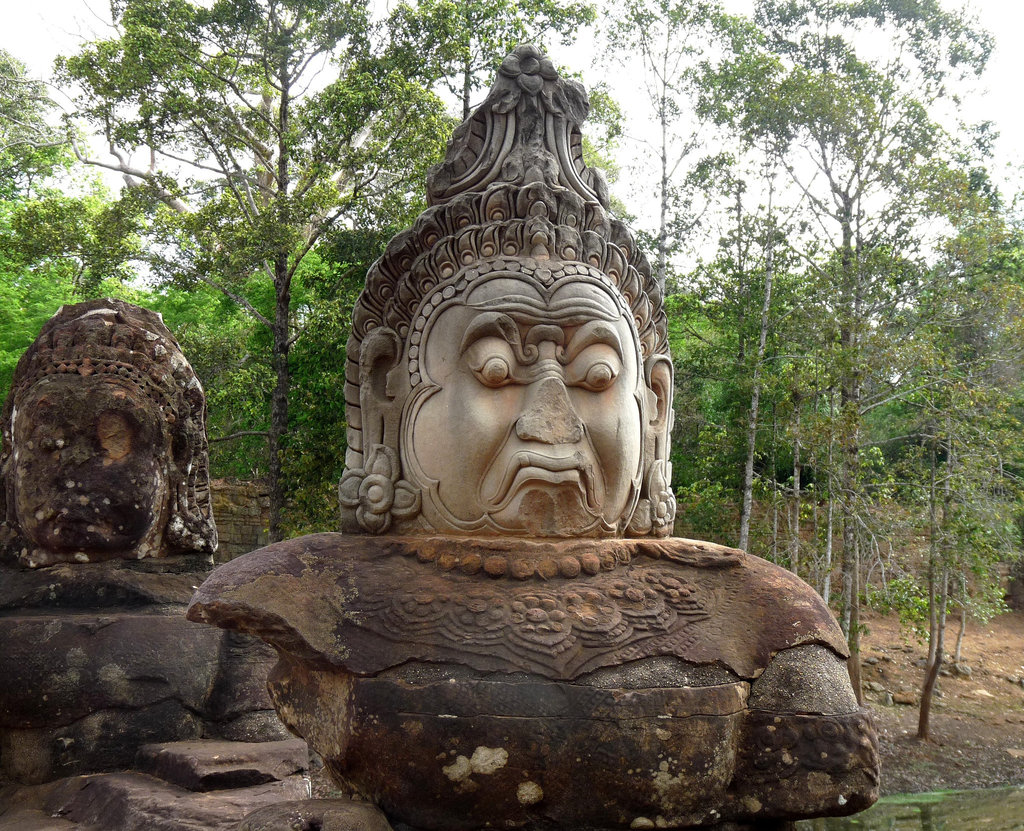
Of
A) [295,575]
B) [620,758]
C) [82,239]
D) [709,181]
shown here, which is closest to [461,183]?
[295,575]

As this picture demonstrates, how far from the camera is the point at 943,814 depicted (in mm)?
7688

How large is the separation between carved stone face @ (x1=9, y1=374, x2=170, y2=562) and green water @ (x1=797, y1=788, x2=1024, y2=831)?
5.74 m

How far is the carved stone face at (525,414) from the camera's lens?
2.67 meters

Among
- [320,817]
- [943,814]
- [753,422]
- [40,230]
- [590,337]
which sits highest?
[40,230]

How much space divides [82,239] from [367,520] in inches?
356

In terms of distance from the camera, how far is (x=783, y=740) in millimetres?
2395

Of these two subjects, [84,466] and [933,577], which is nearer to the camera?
[84,466]

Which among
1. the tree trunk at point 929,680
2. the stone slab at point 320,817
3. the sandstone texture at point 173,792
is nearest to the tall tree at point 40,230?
the sandstone texture at point 173,792

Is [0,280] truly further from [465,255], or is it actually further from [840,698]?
[840,698]

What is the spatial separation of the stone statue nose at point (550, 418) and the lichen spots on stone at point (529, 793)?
1000 millimetres

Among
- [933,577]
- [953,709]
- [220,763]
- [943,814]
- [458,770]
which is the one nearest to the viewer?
[458,770]

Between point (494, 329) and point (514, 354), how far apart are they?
0.35ft

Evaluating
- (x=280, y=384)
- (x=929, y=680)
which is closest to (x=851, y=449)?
(x=929, y=680)

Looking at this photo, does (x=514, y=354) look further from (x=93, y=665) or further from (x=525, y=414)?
(x=93, y=665)
